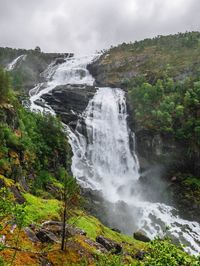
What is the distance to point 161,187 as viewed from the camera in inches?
2290

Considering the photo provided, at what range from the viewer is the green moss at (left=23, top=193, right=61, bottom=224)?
26.2 m

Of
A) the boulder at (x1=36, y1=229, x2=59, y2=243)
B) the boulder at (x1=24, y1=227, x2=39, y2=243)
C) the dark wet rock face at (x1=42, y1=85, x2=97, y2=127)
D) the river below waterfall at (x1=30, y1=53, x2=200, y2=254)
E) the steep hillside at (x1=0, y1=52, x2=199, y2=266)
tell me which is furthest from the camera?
the dark wet rock face at (x1=42, y1=85, x2=97, y2=127)

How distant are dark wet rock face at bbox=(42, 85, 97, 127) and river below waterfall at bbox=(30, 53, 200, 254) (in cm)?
114

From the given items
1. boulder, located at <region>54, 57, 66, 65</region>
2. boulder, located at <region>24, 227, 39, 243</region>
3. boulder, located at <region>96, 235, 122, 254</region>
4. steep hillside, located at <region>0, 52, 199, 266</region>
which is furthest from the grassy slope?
boulder, located at <region>24, 227, 39, 243</region>

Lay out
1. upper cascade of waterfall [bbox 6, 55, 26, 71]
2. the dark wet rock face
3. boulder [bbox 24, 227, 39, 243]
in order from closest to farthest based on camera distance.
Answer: boulder [bbox 24, 227, 39, 243] → the dark wet rock face → upper cascade of waterfall [bbox 6, 55, 26, 71]

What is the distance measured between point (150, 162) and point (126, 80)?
1251 inches

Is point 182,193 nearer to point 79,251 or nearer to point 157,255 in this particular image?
point 79,251

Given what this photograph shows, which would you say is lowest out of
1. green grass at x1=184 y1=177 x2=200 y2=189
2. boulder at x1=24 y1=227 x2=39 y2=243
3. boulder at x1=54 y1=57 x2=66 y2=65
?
green grass at x1=184 y1=177 x2=200 y2=189

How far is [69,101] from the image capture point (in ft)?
233

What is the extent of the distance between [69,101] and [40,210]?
4438 centimetres

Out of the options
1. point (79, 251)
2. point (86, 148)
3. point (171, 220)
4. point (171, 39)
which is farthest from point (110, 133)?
point (171, 39)

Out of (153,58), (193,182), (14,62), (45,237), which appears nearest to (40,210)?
(45,237)

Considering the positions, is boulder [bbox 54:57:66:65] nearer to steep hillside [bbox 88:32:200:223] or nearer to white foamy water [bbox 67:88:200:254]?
steep hillside [bbox 88:32:200:223]

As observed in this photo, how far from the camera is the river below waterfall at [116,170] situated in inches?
1812
